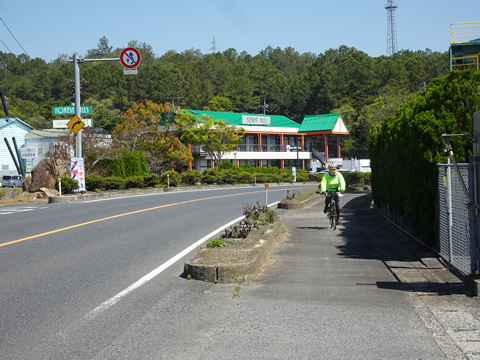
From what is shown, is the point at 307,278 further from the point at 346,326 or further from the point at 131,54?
the point at 131,54

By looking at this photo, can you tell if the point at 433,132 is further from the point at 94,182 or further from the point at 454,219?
the point at 94,182

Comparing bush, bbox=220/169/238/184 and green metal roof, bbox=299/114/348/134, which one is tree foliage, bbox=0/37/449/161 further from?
bush, bbox=220/169/238/184

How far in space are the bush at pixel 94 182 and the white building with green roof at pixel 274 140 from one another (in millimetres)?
32990

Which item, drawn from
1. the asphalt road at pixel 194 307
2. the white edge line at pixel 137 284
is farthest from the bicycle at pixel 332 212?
the white edge line at pixel 137 284

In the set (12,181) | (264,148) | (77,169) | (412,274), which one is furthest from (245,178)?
(412,274)

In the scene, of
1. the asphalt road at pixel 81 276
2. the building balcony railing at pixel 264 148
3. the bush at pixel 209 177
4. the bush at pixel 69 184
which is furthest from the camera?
the building balcony railing at pixel 264 148

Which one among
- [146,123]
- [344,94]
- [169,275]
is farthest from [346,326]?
[344,94]

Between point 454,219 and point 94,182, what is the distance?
87.1 ft

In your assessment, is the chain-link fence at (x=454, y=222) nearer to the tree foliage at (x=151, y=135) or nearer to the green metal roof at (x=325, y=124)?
the tree foliage at (x=151, y=135)

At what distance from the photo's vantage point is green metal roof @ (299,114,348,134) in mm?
73625

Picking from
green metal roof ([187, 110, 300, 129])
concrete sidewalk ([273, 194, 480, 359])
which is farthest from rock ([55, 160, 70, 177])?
green metal roof ([187, 110, 300, 129])

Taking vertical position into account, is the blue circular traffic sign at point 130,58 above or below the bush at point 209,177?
above

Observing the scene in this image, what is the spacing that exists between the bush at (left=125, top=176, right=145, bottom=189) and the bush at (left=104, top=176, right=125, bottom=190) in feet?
3.25

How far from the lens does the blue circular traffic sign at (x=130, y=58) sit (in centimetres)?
2659
